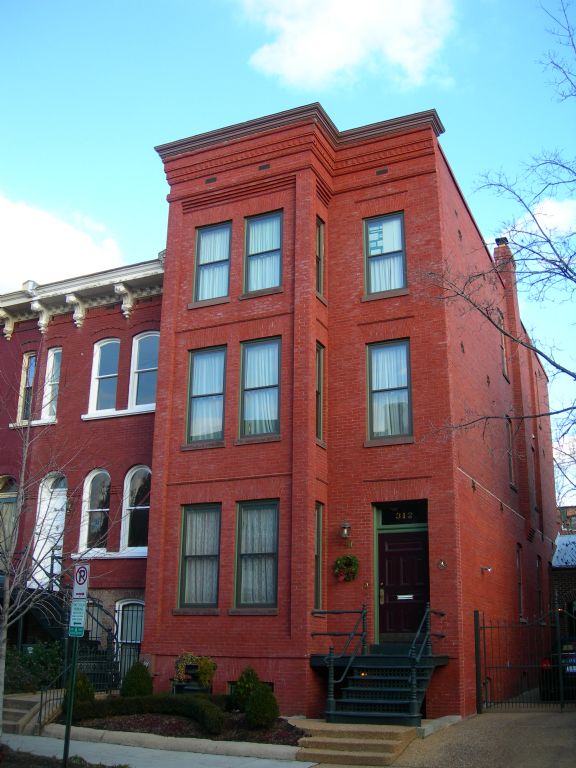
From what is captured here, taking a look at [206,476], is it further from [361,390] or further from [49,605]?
[49,605]

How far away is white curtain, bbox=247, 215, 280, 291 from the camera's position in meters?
19.3

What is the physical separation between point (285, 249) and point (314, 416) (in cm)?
393

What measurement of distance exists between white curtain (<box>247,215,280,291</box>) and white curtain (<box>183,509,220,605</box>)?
520 centimetres

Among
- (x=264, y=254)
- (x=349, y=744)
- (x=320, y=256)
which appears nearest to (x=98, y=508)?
(x=264, y=254)

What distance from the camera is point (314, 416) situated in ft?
58.2

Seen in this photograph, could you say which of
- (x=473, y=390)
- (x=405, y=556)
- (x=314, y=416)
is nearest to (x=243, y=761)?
(x=405, y=556)

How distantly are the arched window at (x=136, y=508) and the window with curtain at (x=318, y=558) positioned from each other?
528cm

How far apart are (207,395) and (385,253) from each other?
5.07 meters

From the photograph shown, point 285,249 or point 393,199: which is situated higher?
point 393,199

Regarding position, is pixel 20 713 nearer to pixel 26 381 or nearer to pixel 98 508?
pixel 98 508

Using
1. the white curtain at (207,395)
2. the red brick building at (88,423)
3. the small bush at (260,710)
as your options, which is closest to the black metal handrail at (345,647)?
the small bush at (260,710)

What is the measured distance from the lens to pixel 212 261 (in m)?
20.2

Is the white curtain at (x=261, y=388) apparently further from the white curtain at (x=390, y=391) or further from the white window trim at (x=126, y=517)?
the white window trim at (x=126, y=517)

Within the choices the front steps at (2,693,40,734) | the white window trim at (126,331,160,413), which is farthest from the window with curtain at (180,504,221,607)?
the white window trim at (126,331,160,413)
